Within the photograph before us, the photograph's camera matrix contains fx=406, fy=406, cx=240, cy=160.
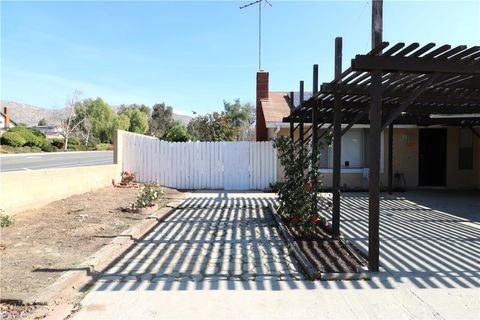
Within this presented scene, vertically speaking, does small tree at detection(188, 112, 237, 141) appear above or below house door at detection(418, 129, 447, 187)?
above

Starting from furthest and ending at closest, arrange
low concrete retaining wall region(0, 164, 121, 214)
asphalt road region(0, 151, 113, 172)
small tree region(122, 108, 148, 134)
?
small tree region(122, 108, 148, 134) < asphalt road region(0, 151, 113, 172) < low concrete retaining wall region(0, 164, 121, 214)

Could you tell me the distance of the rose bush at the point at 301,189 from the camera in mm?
6773

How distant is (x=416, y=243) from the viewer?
641cm

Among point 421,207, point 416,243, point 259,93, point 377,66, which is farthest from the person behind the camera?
point 259,93

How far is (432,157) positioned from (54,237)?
12829mm

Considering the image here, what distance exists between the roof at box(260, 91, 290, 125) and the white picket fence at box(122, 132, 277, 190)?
3.05 feet

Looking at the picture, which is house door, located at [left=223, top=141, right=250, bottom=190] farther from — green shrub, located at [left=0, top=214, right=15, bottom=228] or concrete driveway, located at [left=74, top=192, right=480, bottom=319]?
green shrub, located at [left=0, top=214, right=15, bottom=228]

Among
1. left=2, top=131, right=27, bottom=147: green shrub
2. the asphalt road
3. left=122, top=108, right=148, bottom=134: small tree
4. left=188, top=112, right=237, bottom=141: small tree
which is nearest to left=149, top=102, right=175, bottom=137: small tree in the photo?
left=122, top=108, right=148, bottom=134: small tree

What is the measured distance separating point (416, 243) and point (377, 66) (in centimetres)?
314

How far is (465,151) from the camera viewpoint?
14.4 m

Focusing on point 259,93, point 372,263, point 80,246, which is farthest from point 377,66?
point 259,93

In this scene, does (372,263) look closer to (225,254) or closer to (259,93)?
(225,254)

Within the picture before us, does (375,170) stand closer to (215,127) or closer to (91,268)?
(91,268)

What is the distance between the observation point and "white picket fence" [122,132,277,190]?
13.9 meters
